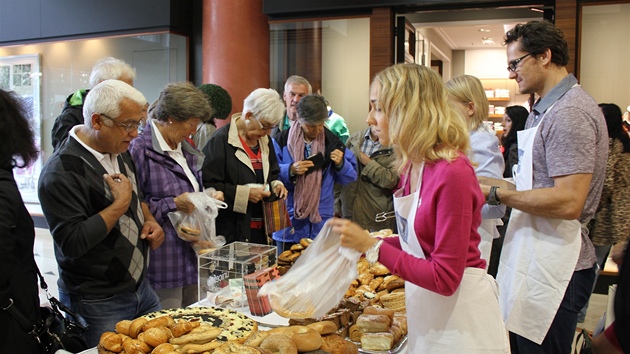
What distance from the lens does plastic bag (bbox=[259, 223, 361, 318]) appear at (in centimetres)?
191

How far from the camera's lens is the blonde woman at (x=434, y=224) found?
1681 millimetres

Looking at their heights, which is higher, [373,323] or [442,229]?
[442,229]

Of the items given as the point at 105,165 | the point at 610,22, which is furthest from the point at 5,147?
the point at 610,22

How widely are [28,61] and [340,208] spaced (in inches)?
211

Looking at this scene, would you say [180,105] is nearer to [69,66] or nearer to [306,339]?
[306,339]

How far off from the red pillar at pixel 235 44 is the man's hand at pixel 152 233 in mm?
3836

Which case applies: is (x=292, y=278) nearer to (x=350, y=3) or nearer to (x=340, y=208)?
(x=340, y=208)

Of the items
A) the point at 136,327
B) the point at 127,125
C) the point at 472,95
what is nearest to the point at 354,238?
the point at 136,327

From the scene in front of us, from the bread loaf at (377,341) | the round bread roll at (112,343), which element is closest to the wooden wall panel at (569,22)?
the bread loaf at (377,341)

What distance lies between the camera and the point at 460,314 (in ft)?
5.97

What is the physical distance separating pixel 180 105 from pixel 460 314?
186cm

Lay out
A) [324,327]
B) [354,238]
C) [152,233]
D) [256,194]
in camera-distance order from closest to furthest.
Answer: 1. [354,238]
2. [324,327]
3. [152,233]
4. [256,194]

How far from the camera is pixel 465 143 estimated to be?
1.79 meters

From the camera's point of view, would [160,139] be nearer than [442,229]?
No
